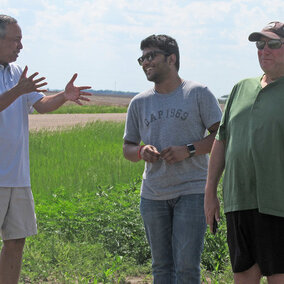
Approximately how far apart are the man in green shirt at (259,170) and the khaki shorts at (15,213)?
1.52 meters

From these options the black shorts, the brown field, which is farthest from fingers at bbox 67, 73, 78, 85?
the brown field

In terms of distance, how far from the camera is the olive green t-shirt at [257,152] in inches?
121

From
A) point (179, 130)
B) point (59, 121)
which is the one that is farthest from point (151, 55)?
point (59, 121)

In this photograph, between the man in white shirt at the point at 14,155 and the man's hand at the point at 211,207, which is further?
the man in white shirt at the point at 14,155

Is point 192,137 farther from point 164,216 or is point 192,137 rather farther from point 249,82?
point 249,82

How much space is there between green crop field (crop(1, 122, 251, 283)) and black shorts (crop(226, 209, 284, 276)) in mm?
1857

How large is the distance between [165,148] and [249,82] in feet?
2.58

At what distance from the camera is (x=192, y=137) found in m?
3.94

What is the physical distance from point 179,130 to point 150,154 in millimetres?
229

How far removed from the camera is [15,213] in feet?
13.9

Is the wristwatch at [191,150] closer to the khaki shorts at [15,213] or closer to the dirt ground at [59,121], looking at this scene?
the khaki shorts at [15,213]

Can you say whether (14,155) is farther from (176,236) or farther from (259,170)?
(259,170)

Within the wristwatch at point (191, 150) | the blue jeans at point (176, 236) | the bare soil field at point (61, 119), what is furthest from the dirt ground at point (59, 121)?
the wristwatch at point (191, 150)

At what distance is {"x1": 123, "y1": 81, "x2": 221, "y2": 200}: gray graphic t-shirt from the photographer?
388 centimetres
